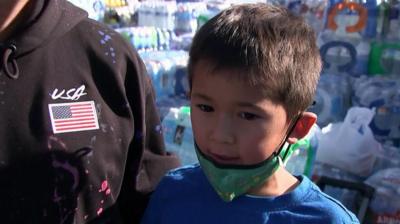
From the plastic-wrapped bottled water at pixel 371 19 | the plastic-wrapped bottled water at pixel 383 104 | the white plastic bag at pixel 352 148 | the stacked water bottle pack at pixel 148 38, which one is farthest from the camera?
the stacked water bottle pack at pixel 148 38

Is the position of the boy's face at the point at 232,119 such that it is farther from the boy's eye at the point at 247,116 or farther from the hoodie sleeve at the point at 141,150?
the hoodie sleeve at the point at 141,150

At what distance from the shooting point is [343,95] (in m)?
4.71

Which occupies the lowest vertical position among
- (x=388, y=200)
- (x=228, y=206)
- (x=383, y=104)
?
(x=388, y=200)

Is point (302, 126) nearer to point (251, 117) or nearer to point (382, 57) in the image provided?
point (251, 117)

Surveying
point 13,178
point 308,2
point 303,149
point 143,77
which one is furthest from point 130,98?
point 308,2

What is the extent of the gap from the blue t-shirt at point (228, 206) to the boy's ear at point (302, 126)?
107mm

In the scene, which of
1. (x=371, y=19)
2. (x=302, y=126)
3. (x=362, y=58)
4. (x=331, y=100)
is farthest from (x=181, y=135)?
(x=371, y=19)

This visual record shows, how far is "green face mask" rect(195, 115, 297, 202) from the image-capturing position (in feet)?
3.78

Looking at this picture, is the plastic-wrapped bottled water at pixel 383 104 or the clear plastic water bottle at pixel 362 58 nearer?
the plastic-wrapped bottled water at pixel 383 104

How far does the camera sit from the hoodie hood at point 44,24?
102cm

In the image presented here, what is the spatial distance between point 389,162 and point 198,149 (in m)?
2.72

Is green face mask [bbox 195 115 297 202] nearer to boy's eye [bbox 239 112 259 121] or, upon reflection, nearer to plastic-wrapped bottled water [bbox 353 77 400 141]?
boy's eye [bbox 239 112 259 121]

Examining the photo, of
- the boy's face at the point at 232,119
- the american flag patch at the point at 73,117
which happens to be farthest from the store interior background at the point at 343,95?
the american flag patch at the point at 73,117

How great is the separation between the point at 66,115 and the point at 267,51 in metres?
0.46
